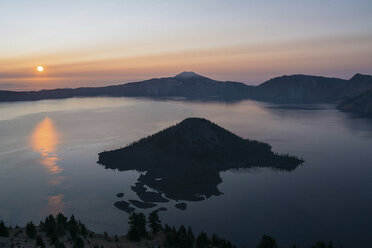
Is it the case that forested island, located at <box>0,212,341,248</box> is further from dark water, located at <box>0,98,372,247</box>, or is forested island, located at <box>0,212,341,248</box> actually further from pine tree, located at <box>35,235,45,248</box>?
dark water, located at <box>0,98,372,247</box>

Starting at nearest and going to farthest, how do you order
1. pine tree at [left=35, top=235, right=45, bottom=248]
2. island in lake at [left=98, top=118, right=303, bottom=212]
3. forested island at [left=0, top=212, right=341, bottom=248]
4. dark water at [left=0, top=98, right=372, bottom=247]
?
pine tree at [left=35, top=235, right=45, bottom=248] < forested island at [left=0, top=212, right=341, bottom=248] < dark water at [left=0, top=98, right=372, bottom=247] < island in lake at [left=98, top=118, right=303, bottom=212]

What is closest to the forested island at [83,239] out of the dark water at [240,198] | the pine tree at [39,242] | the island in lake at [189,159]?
the pine tree at [39,242]

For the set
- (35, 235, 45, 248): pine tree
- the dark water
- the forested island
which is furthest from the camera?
the dark water

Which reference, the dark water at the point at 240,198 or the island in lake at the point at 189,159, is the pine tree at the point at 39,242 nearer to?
the dark water at the point at 240,198

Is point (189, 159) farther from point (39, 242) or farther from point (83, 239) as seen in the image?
point (39, 242)

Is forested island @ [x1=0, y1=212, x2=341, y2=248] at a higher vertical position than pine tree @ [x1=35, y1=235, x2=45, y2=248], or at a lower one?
lower

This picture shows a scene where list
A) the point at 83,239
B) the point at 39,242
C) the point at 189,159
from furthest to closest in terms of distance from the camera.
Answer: the point at 189,159
the point at 83,239
the point at 39,242

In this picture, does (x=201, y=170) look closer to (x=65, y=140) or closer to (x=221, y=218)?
(x=221, y=218)

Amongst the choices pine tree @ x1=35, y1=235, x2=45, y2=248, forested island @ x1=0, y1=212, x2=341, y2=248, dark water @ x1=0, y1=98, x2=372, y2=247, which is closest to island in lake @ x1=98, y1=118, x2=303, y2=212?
dark water @ x1=0, y1=98, x2=372, y2=247

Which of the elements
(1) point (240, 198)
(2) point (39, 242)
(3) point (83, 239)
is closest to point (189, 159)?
(1) point (240, 198)
